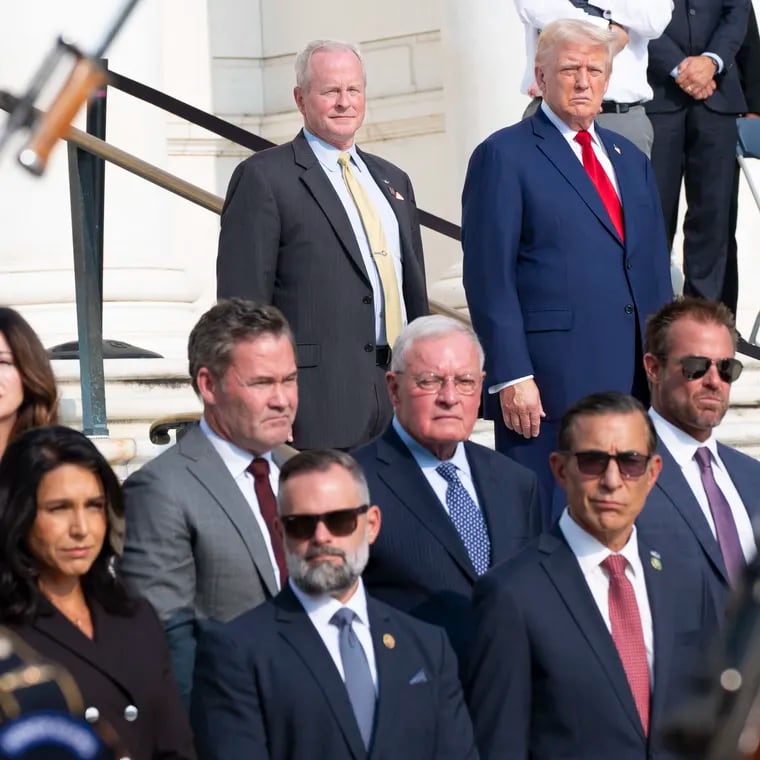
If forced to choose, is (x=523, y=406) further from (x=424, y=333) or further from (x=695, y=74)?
(x=695, y=74)

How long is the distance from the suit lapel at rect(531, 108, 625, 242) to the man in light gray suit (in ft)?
4.82

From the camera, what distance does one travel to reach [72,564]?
3.74m

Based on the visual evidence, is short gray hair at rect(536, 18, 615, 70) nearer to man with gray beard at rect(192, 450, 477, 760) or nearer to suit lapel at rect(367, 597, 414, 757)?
man with gray beard at rect(192, 450, 477, 760)

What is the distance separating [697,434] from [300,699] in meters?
1.62

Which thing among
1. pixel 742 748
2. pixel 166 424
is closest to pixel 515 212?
pixel 166 424

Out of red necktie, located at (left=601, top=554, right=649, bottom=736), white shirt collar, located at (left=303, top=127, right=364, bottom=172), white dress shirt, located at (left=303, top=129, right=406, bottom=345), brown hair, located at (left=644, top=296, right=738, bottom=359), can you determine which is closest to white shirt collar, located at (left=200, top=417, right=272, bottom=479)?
red necktie, located at (left=601, top=554, right=649, bottom=736)

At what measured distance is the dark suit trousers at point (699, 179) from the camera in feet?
24.4

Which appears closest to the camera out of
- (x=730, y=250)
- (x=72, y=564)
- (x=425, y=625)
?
(x=72, y=564)

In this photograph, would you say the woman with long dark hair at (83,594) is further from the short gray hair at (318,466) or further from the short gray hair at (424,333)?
the short gray hair at (424,333)

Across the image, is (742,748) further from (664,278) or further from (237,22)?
(237,22)

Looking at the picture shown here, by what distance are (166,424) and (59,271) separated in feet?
8.32

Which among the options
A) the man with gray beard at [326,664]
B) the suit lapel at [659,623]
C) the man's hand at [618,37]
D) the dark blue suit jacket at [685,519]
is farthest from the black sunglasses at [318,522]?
the man's hand at [618,37]

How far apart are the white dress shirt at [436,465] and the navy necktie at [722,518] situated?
64 cm

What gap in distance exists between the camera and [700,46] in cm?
750
